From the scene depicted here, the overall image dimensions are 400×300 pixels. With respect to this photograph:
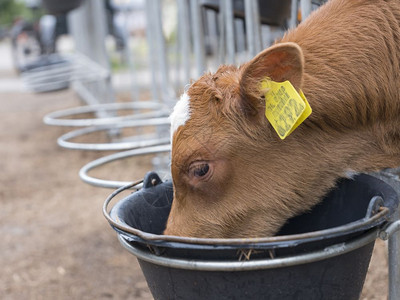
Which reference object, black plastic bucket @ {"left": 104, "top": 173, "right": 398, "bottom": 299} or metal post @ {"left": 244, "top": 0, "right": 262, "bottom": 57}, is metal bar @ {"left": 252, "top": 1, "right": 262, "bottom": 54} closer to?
metal post @ {"left": 244, "top": 0, "right": 262, "bottom": 57}

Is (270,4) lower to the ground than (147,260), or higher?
higher

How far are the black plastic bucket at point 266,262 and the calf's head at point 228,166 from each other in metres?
0.31

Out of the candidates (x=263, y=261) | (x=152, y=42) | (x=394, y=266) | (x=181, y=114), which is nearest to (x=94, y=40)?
(x=152, y=42)

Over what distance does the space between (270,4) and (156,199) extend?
1.64 m

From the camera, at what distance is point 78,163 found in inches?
263

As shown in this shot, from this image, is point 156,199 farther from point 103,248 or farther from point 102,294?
point 103,248

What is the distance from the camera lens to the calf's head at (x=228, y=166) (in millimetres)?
1952

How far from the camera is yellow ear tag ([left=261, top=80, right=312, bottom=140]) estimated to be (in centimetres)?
177

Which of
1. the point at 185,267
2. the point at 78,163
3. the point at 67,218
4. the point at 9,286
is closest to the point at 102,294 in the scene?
the point at 9,286

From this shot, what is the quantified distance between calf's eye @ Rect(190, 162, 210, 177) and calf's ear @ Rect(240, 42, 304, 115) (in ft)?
0.76

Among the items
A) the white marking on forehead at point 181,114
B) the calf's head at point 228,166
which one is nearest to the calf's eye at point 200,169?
the calf's head at point 228,166

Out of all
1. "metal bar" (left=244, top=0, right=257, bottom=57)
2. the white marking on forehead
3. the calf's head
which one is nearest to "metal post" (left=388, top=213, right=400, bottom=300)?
the calf's head

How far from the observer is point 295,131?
203 cm

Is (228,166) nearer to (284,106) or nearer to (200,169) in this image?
(200,169)
